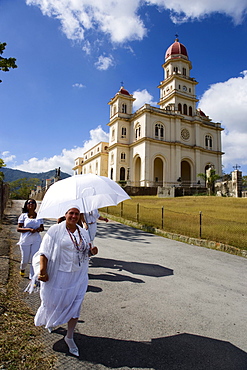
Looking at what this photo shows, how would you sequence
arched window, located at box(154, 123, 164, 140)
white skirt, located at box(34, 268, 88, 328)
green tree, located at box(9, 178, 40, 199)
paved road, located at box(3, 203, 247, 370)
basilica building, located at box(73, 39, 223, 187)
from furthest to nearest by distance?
green tree, located at box(9, 178, 40, 199) → arched window, located at box(154, 123, 164, 140) → basilica building, located at box(73, 39, 223, 187) → white skirt, located at box(34, 268, 88, 328) → paved road, located at box(3, 203, 247, 370)

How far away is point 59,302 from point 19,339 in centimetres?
67

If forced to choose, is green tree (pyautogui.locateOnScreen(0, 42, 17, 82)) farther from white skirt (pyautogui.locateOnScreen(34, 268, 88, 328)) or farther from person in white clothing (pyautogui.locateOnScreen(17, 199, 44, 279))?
white skirt (pyautogui.locateOnScreen(34, 268, 88, 328))

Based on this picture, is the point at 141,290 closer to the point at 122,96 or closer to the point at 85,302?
the point at 85,302

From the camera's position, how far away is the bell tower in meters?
44.9

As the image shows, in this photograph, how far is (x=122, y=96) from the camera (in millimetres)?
46156

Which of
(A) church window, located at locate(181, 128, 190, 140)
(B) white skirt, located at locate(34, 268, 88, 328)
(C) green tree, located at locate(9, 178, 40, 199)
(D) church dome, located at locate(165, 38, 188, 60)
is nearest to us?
(B) white skirt, located at locate(34, 268, 88, 328)

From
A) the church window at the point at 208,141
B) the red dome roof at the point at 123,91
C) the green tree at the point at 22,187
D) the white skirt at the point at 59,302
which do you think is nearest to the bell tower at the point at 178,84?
the church window at the point at 208,141

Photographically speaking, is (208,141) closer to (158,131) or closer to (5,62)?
(158,131)

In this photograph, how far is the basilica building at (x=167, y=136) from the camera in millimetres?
40716

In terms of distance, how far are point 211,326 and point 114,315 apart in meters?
1.26

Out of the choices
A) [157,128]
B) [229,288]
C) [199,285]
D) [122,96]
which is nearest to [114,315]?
[199,285]

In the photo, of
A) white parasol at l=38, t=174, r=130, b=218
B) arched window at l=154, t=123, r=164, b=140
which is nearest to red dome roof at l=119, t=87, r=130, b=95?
arched window at l=154, t=123, r=164, b=140

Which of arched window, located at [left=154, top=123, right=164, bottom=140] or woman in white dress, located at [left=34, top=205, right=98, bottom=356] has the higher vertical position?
arched window, located at [left=154, top=123, right=164, bottom=140]

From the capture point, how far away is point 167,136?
42406 mm
